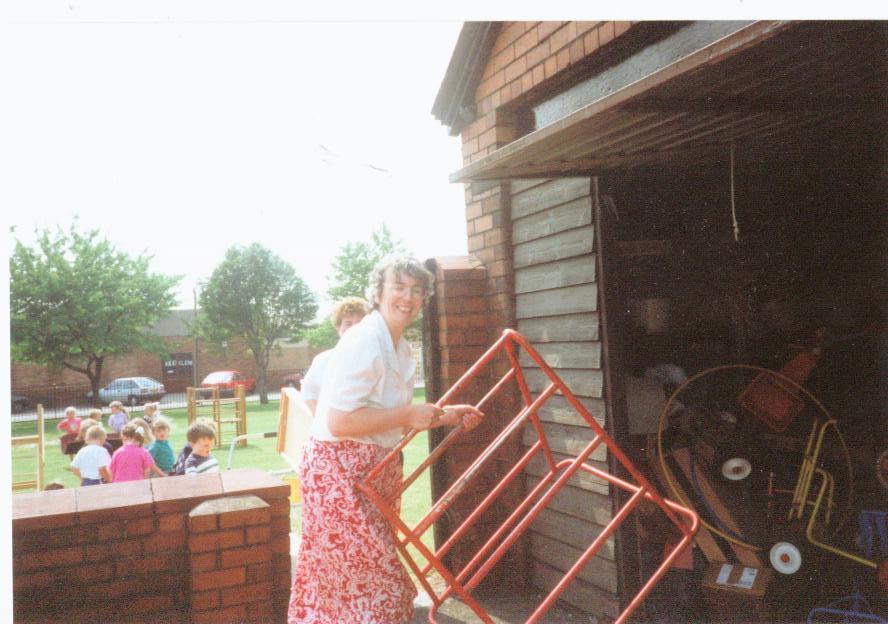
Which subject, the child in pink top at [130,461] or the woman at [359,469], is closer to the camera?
the woman at [359,469]

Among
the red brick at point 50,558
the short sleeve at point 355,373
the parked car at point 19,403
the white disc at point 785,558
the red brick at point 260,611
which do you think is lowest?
the white disc at point 785,558

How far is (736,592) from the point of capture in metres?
3.56

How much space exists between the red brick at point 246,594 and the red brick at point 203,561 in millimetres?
124

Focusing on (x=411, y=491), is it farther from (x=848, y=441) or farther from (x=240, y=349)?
(x=240, y=349)

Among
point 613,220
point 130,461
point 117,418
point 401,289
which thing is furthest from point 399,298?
point 117,418

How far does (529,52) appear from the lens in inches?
159

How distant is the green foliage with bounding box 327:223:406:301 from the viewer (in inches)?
517

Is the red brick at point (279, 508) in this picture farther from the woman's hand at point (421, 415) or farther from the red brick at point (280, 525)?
the woman's hand at point (421, 415)

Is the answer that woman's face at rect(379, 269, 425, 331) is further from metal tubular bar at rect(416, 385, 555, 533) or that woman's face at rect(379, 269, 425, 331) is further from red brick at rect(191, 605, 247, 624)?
red brick at rect(191, 605, 247, 624)

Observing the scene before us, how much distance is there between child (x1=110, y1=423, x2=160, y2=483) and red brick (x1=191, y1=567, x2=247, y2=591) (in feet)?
10.2

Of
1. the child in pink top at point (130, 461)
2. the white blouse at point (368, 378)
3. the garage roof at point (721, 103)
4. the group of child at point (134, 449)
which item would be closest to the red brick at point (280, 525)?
the white blouse at point (368, 378)

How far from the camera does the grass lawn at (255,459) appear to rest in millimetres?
6660

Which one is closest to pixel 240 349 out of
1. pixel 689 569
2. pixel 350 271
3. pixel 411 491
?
pixel 350 271

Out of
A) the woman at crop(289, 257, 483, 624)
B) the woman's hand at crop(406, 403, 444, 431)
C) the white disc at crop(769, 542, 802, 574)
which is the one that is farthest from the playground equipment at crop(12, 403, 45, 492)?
the white disc at crop(769, 542, 802, 574)
